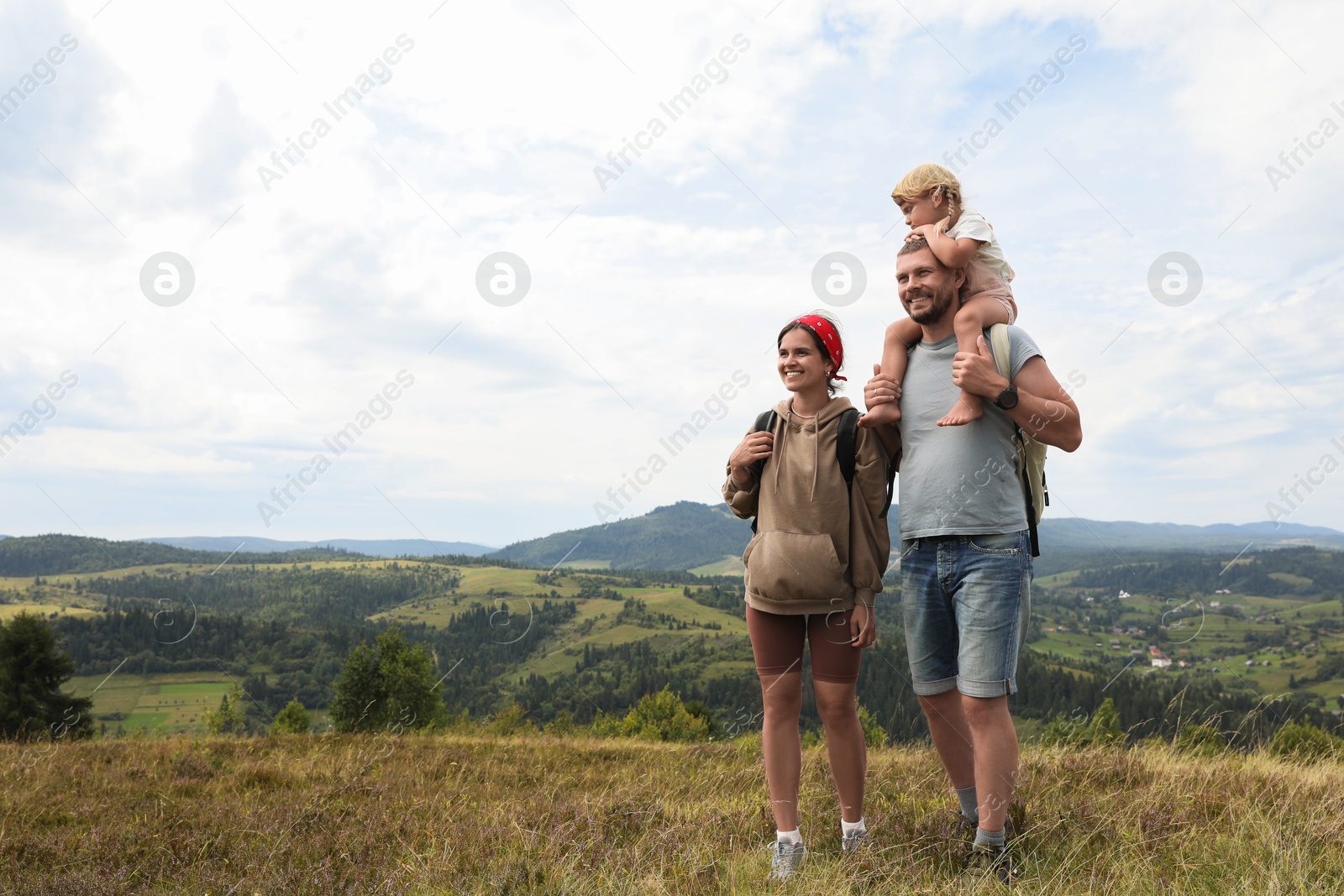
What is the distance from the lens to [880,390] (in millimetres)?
3223

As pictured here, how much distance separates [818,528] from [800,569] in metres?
0.20

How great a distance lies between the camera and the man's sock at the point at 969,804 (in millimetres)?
3395

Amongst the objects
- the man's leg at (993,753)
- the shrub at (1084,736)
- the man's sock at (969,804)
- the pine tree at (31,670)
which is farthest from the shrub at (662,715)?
the man's leg at (993,753)

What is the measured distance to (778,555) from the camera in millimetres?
3145

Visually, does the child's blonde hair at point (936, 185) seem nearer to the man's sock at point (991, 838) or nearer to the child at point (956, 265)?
the child at point (956, 265)

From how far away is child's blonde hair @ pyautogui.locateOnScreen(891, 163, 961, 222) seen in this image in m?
3.13

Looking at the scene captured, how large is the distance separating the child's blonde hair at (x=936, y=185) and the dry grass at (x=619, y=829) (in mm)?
2729

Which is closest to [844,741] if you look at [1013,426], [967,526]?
[967,526]

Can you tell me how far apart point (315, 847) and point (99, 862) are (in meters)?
0.96

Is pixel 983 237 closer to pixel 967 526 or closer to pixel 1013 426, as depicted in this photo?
pixel 1013 426

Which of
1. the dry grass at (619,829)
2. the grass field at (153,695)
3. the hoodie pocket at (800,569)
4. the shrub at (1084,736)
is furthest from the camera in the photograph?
the grass field at (153,695)

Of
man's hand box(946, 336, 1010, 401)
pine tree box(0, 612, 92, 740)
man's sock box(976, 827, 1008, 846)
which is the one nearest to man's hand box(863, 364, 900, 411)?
man's hand box(946, 336, 1010, 401)

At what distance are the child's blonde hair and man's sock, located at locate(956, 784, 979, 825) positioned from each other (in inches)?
104

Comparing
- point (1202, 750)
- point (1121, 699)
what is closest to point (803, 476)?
point (1202, 750)
